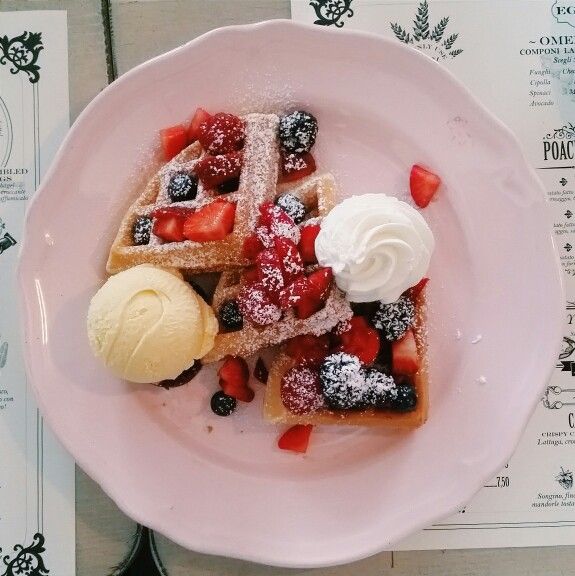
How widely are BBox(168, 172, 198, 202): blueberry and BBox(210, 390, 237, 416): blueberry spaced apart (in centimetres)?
45

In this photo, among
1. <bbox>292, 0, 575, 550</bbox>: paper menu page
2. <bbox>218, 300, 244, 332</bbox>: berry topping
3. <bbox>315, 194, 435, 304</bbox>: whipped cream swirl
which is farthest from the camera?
<bbox>292, 0, 575, 550</bbox>: paper menu page

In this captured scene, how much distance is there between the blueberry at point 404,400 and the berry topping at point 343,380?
0.23 feet

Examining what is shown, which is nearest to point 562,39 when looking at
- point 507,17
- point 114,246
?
point 507,17

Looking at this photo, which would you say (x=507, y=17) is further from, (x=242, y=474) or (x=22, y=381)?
(x=22, y=381)

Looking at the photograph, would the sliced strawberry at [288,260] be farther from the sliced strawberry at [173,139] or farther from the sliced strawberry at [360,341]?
the sliced strawberry at [173,139]

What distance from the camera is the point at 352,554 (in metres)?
1.47

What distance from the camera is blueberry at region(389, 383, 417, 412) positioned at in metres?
1.39

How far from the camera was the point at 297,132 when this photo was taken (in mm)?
1464

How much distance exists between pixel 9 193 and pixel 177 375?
62 centimetres

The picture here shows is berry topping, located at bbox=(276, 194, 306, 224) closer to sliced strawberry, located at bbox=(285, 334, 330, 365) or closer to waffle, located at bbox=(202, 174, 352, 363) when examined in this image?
waffle, located at bbox=(202, 174, 352, 363)

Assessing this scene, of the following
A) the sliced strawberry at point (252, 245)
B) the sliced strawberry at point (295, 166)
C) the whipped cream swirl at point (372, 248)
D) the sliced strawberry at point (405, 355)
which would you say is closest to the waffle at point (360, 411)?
the sliced strawberry at point (405, 355)

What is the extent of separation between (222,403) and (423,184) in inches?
26.6

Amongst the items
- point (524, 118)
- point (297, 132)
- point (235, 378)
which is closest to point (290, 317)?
point (235, 378)

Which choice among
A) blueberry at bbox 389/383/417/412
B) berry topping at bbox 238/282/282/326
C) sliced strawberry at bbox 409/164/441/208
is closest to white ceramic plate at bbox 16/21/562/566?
sliced strawberry at bbox 409/164/441/208
